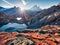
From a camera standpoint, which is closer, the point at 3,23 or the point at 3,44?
the point at 3,44

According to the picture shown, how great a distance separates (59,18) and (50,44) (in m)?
77.8

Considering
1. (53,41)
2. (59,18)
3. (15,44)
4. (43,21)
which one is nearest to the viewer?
(15,44)

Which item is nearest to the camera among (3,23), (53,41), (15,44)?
(15,44)

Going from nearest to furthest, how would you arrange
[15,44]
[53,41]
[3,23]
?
[15,44] → [53,41] → [3,23]

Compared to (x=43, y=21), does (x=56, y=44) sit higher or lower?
lower

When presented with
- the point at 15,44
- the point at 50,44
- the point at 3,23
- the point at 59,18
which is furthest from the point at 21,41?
the point at 3,23

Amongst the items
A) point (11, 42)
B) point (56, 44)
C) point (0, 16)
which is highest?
point (0, 16)

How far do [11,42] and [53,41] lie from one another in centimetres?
1484

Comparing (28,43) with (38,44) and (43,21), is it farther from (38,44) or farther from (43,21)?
(43,21)

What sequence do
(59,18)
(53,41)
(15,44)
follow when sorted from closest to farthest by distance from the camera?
1. (15,44)
2. (53,41)
3. (59,18)

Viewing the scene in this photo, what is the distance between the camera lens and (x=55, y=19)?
127 metres

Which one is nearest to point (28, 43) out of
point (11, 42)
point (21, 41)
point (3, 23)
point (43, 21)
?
point (21, 41)

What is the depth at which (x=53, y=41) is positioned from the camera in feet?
164

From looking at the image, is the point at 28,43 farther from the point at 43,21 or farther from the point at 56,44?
the point at 43,21
